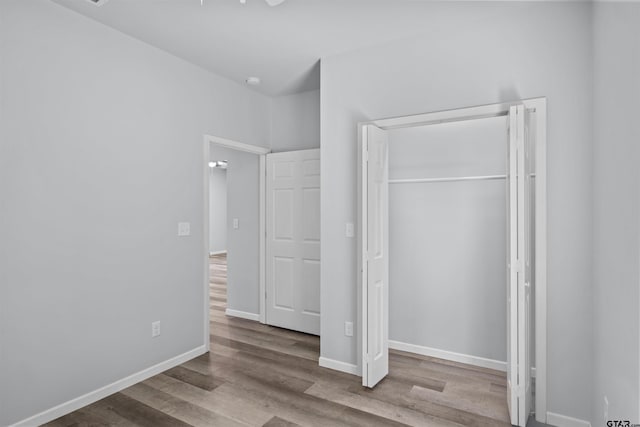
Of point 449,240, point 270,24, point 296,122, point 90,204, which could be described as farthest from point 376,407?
point 296,122

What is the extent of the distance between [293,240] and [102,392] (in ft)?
7.35

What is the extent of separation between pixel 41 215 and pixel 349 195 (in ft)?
7.19

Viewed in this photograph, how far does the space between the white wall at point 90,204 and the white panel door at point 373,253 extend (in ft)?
5.40

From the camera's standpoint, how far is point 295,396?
2.62 metres

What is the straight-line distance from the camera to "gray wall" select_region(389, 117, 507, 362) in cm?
308

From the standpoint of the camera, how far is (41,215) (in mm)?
2285

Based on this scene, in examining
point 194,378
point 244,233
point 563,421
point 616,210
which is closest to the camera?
point 616,210

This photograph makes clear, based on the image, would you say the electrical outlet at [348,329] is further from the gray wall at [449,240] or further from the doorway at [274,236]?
the doorway at [274,236]

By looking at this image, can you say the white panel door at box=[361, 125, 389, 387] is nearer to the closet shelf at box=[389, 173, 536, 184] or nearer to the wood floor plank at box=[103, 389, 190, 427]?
the closet shelf at box=[389, 173, 536, 184]

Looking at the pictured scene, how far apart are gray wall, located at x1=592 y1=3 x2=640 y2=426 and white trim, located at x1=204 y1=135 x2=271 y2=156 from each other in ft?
10.0

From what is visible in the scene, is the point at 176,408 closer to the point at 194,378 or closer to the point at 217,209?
the point at 194,378

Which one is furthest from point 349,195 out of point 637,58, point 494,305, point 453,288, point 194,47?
point 637,58

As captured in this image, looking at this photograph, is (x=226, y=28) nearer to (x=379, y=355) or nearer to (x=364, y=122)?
(x=364, y=122)

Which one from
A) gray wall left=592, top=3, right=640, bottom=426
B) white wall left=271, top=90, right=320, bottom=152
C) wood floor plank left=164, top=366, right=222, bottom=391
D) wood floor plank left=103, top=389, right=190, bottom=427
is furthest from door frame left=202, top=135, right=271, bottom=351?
gray wall left=592, top=3, right=640, bottom=426
